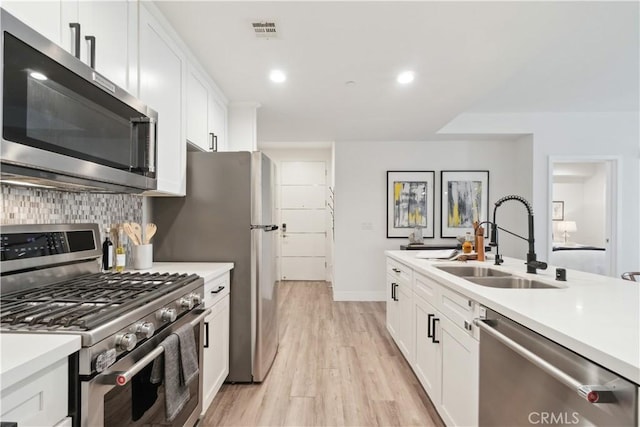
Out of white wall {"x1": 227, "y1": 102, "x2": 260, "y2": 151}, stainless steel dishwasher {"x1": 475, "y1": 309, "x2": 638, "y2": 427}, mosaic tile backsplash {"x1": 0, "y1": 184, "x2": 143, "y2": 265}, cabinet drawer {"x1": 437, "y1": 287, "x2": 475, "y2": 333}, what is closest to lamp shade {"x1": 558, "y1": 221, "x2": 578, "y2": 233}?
cabinet drawer {"x1": 437, "y1": 287, "x2": 475, "y2": 333}

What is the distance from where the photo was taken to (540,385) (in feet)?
3.26

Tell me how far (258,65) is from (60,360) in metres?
2.24

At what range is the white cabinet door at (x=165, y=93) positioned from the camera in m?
1.76

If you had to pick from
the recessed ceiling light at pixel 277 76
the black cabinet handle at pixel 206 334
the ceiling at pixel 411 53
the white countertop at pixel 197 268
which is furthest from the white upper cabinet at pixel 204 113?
the black cabinet handle at pixel 206 334

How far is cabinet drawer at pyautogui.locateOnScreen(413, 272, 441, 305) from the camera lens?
6.29 ft

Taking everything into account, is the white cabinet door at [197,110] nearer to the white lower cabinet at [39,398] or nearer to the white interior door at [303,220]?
the white lower cabinet at [39,398]

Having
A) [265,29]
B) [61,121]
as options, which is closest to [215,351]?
[61,121]

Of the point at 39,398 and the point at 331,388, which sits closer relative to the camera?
the point at 39,398

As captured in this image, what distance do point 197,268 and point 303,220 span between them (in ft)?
14.0

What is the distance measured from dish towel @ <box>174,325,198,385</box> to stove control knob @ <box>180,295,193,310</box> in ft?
0.33

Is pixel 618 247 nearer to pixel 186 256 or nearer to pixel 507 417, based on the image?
pixel 507 417

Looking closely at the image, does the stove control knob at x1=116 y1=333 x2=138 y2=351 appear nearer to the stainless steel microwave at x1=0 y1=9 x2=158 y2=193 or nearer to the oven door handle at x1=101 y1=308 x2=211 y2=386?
the oven door handle at x1=101 y1=308 x2=211 y2=386

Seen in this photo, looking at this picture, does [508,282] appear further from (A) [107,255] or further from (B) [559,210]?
(B) [559,210]

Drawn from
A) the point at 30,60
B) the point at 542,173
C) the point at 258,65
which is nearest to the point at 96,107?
the point at 30,60
